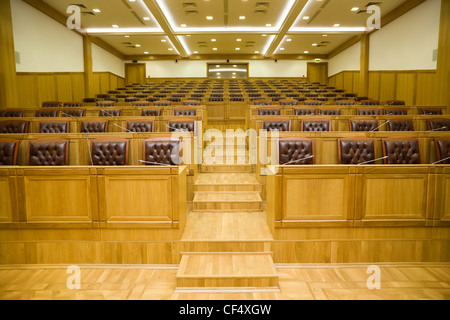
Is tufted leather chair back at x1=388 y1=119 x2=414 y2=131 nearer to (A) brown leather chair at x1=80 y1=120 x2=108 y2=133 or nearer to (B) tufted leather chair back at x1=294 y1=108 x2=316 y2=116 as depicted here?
(B) tufted leather chair back at x1=294 y1=108 x2=316 y2=116

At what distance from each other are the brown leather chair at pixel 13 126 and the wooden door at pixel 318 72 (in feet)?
24.4

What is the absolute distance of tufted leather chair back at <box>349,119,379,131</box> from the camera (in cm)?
219

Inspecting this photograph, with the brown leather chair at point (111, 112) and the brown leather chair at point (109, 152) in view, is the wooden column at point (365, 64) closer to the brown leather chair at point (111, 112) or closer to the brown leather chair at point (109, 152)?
the brown leather chair at point (111, 112)

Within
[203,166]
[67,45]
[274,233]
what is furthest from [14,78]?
[274,233]

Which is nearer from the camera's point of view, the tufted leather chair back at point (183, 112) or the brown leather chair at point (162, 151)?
the brown leather chair at point (162, 151)

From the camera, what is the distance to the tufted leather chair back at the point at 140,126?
2.21 m

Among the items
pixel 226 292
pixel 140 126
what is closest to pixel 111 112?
pixel 140 126

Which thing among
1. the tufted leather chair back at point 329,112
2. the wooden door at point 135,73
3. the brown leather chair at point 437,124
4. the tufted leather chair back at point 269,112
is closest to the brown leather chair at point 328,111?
the tufted leather chair back at point 329,112

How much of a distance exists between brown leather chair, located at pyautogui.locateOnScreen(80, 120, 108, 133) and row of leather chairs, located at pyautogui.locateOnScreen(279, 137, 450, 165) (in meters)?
1.26

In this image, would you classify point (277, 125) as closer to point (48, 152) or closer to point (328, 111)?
point (328, 111)

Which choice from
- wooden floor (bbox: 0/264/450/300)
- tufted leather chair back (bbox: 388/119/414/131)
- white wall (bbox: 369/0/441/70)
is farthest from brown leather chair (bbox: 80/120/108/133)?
white wall (bbox: 369/0/441/70)

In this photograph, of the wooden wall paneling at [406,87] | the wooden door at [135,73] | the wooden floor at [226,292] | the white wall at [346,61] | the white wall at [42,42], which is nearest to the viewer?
the wooden floor at [226,292]

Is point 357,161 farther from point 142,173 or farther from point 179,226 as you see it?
point 142,173

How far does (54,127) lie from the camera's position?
218 centimetres
